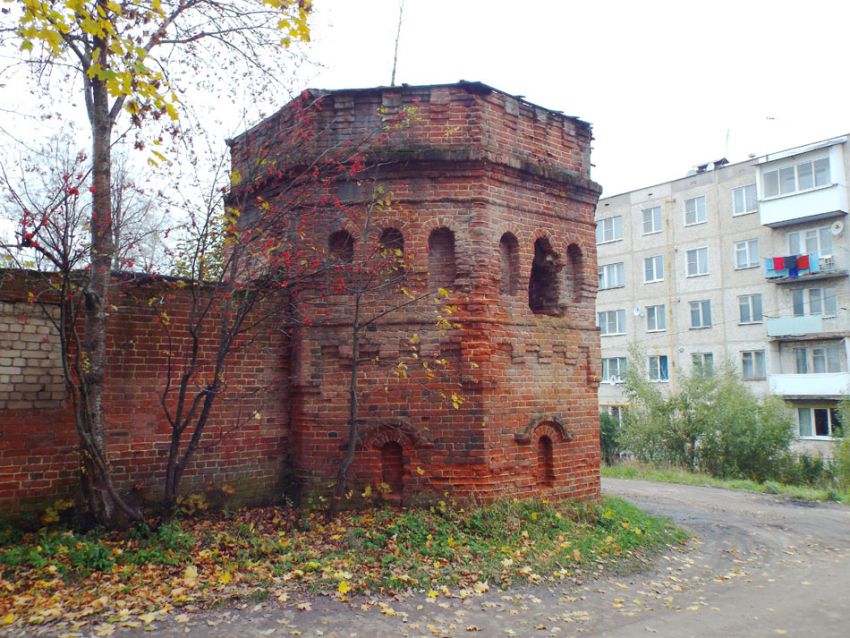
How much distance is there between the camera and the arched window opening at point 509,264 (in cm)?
941

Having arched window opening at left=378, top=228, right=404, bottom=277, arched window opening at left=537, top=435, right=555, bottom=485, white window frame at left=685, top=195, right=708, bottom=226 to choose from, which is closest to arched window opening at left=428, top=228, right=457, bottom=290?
arched window opening at left=378, top=228, right=404, bottom=277

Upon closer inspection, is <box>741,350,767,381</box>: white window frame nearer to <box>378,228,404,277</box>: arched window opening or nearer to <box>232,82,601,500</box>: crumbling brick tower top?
<box>232,82,601,500</box>: crumbling brick tower top

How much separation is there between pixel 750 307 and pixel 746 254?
Answer: 7.32 ft

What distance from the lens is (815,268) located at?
25.7m

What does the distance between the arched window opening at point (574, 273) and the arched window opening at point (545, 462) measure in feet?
7.41

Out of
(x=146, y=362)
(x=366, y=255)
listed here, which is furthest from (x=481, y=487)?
(x=146, y=362)

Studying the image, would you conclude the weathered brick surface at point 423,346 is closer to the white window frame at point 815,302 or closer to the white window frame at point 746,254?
the white window frame at point 815,302

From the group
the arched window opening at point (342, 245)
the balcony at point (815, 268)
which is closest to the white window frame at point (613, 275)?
the balcony at point (815, 268)

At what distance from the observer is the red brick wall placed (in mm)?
7141

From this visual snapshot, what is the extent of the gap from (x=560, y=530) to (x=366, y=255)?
4.41 m

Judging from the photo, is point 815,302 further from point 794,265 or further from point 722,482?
point 722,482

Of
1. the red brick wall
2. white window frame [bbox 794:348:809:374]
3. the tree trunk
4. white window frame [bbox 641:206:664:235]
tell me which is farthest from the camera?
white window frame [bbox 641:206:664:235]

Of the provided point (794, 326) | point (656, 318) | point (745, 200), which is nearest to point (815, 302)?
point (794, 326)

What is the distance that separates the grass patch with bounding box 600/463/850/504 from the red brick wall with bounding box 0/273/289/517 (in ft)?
41.7
